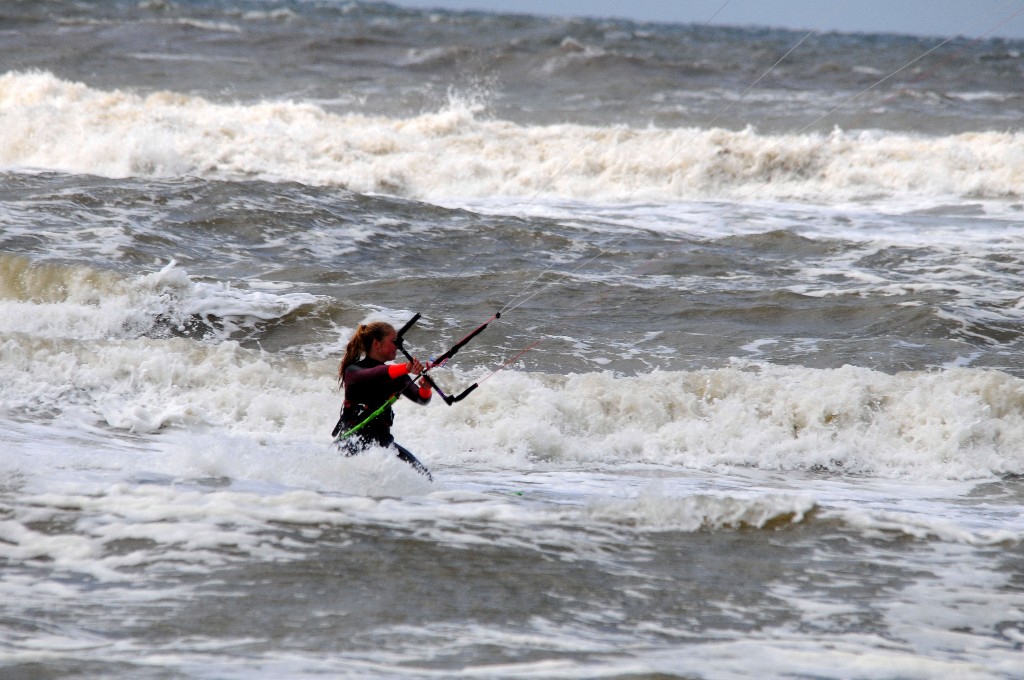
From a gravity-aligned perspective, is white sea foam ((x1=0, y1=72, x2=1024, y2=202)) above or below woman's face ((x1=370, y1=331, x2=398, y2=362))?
above

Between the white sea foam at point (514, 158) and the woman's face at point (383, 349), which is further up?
the white sea foam at point (514, 158)

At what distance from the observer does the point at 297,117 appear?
936 inches

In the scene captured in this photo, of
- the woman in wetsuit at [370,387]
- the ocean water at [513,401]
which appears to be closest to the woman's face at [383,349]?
the woman in wetsuit at [370,387]

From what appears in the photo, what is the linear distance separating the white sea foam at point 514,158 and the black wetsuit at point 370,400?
39.5 feet

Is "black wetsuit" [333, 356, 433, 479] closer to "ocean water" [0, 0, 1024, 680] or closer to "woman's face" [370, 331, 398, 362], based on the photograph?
"woman's face" [370, 331, 398, 362]

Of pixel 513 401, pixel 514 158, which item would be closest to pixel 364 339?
pixel 513 401

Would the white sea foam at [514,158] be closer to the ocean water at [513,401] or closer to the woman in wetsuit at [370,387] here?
the ocean water at [513,401]

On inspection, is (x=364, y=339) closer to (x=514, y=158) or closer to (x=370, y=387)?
(x=370, y=387)

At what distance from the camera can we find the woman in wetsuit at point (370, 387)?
6.47 metres

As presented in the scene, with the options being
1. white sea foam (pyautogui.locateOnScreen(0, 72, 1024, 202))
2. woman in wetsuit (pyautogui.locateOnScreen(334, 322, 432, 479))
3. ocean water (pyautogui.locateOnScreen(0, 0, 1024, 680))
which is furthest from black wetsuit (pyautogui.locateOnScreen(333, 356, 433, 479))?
white sea foam (pyautogui.locateOnScreen(0, 72, 1024, 202))

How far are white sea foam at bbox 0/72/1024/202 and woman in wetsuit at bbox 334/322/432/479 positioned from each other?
39.4ft

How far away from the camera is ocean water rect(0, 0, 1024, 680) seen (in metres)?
4.71

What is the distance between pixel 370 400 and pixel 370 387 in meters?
0.10

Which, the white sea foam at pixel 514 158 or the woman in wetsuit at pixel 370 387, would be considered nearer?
the woman in wetsuit at pixel 370 387
